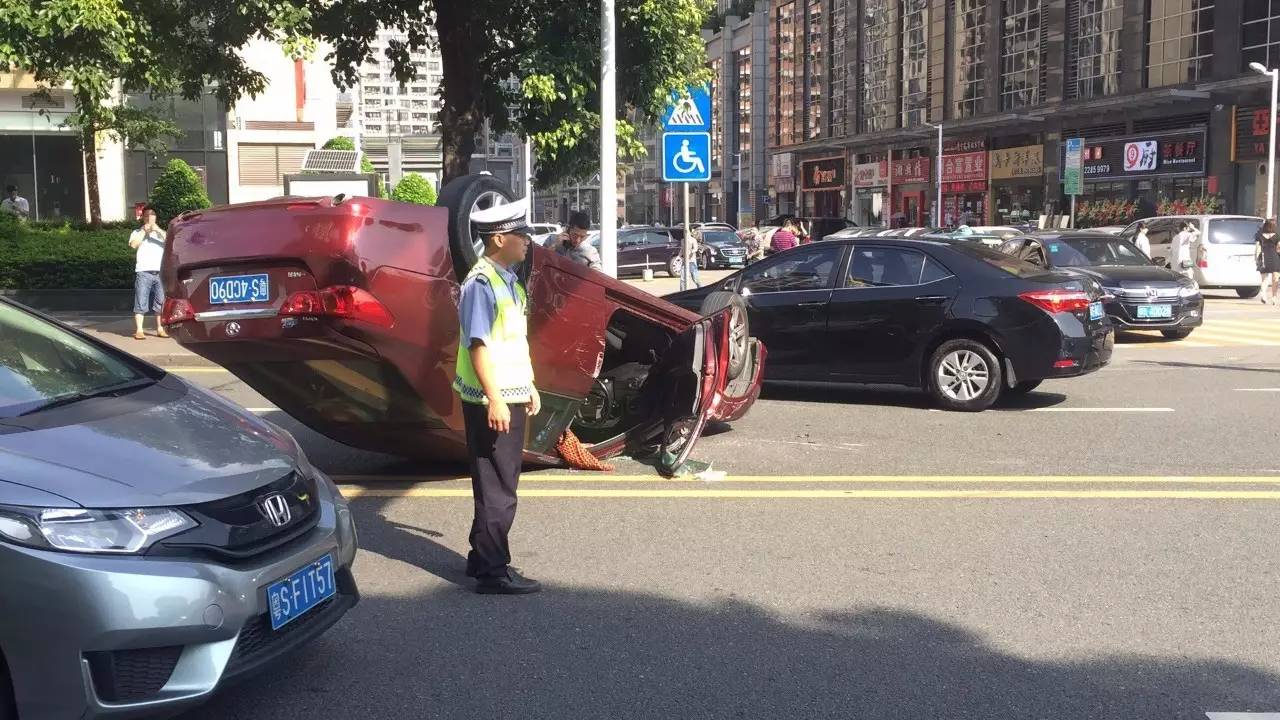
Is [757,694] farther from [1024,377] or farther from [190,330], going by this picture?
[1024,377]

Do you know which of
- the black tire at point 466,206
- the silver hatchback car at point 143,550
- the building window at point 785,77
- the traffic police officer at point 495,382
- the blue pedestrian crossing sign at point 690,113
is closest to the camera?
the silver hatchback car at point 143,550

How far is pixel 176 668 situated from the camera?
11.0 ft

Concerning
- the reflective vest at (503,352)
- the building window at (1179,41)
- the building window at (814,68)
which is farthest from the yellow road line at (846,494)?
the building window at (814,68)

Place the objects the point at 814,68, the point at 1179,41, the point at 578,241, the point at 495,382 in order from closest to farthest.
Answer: the point at 495,382 → the point at 578,241 → the point at 1179,41 → the point at 814,68

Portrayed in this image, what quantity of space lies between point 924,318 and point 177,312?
6.44 metres

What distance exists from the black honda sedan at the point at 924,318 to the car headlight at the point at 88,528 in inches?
283

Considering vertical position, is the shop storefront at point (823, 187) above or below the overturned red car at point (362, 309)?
above

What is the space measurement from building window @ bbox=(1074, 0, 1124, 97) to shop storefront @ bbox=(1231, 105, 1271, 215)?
6.91 m

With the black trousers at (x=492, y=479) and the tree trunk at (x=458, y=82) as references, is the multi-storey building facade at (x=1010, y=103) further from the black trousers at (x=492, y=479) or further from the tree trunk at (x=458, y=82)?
the black trousers at (x=492, y=479)

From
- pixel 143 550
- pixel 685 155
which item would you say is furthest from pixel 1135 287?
pixel 143 550

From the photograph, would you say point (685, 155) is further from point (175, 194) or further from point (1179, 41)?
point (1179, 41)

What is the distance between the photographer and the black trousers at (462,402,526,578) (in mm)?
5121

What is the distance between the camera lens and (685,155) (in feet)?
47.9

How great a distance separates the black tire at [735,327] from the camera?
8.39m
